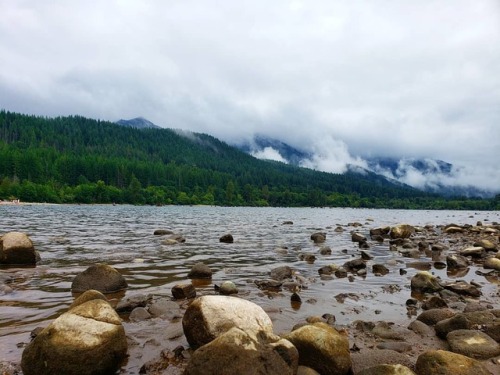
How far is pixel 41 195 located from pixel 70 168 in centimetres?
5261

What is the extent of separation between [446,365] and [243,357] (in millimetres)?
3323

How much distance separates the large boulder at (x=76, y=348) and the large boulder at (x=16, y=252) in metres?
11.5

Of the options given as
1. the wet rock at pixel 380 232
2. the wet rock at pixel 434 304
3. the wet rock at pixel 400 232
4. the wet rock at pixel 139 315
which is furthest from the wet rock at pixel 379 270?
the wet rock at pixel 380 232

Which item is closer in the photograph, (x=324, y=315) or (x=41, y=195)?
(x=324, y=315)

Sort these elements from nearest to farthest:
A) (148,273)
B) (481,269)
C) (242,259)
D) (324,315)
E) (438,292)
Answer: (324,315) → (438,292) → (148,273) → (481,269) → (242,259)

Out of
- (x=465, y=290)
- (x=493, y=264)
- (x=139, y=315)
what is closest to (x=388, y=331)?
(x=465, y=290)

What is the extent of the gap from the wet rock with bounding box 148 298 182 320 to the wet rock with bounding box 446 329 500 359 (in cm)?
632

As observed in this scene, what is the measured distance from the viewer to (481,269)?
1694 cm

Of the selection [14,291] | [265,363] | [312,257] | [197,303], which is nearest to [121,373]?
[197,303]

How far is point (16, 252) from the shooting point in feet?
50.7

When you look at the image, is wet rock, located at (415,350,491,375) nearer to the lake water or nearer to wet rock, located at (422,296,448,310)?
the lake water

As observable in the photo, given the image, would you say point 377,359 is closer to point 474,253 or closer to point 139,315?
point 139,315

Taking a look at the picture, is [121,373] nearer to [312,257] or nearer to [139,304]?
[139,304]

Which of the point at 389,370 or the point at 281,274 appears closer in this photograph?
the point at 389,370
